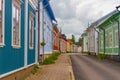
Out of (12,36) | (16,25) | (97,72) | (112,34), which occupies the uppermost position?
(112,34)

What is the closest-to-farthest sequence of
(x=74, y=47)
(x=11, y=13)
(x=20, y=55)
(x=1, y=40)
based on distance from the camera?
(x=1, y=40)
(x=11, y=13)
(x=20, y=55)
(x=74, y=47)

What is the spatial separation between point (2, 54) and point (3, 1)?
1.52m

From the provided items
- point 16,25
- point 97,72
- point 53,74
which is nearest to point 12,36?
point 16,25

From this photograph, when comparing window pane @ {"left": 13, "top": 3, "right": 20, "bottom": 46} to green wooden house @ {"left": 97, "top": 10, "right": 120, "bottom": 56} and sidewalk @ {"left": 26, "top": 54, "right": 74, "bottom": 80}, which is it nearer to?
sidewalk @ {"left": 26, "top": 54, "right": 74, "bottom": 80}

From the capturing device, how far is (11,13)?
35.8 ft

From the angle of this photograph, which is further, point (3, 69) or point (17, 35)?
point (17, 35)

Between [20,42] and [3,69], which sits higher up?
[20,42]

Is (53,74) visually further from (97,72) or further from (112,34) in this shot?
(112,34)

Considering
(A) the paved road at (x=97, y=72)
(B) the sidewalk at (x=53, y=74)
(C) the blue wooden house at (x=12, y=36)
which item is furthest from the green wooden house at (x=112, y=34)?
(C) the blue wooden house at (x=12, y=36)

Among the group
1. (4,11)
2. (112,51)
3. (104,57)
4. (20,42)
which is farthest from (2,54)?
(104,57)

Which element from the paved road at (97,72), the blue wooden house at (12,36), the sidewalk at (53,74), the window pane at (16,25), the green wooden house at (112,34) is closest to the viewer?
the blue wooden house at (12,36)

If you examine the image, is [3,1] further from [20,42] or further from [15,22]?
[20,42]

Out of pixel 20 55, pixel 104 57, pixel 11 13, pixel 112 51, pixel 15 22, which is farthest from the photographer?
pixel 104 57

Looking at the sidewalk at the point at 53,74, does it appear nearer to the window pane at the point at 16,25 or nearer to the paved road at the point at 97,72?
the paved road at the point at 97,72
